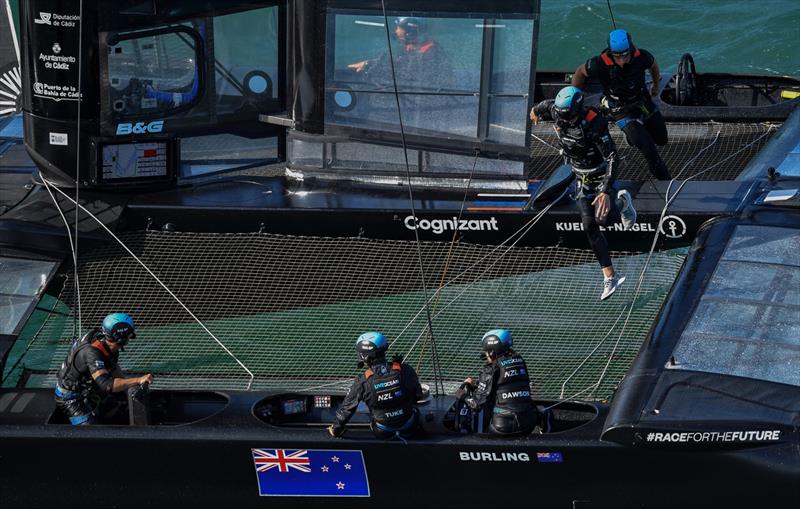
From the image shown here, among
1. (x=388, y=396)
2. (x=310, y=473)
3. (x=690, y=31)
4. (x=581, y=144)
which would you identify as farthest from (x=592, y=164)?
(x=690, y=31)

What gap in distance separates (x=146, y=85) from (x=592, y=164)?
3.91 m

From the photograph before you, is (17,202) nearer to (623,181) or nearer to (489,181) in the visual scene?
(489,181)

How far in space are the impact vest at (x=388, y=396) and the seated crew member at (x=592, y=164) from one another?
243 centimetres

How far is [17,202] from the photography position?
11.9 m

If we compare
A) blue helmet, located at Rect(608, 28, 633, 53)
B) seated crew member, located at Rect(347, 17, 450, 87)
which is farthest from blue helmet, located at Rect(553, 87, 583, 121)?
seated crew member, located at Rect(347, 17, 450, 87)

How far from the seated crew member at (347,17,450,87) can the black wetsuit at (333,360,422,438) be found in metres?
3.57

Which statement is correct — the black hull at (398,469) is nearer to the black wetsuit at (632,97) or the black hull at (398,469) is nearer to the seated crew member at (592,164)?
the seated crew member at (592,164)

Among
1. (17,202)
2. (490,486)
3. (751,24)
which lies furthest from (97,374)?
(751,24)

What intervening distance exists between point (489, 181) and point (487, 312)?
118 cm

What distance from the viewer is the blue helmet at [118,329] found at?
29.4ft

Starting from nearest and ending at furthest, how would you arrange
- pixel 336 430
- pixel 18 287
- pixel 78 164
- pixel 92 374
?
pixel 336 430
pixel 92 374
pixel 78 164
pixel 18 287

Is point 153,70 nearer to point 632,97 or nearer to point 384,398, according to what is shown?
point 632,97

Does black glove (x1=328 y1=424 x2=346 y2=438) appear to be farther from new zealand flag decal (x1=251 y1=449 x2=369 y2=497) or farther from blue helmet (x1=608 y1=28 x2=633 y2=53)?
blue helmet (x1=608 y1=28 x2=633 y2=53)

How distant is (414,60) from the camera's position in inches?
450
